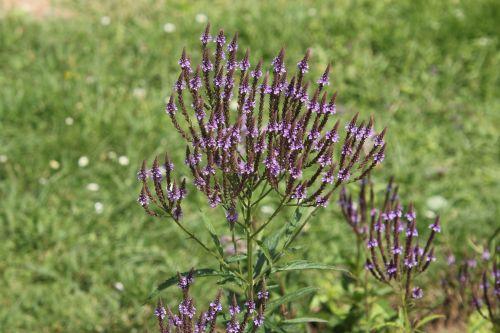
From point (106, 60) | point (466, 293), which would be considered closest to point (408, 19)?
point (106, 60)

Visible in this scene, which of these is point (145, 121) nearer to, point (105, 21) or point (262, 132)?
point (105, 21)

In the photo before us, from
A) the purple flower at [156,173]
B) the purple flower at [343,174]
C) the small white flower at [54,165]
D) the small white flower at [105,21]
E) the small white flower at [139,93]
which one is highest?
the small white flower at [105,21]

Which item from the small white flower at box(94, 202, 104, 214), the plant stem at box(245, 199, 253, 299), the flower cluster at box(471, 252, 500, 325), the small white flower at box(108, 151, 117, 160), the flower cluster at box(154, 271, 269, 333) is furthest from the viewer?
the small white flower at box(108, 151, 117, 160)

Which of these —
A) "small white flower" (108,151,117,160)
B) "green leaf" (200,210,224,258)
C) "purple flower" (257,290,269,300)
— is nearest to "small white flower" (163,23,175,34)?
"small white flower" (108,151,117,160)

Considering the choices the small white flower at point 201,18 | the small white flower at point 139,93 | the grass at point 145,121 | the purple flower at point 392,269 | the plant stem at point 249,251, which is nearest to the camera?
the plant stem at point 249,251

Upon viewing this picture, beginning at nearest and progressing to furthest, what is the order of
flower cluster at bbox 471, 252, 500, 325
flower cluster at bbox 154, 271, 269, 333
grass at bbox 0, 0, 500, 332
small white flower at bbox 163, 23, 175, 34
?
flower cluster at bbox 154, 271, 269, 333 < flower cluster at bbox 471, 252, 500, 325 < grass at bbox 0, 0, 500, 332 < small white flower at bbox 163, 23, 175, 34

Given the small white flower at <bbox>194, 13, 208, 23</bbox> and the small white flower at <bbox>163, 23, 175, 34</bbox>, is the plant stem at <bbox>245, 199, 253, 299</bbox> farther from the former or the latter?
the small white flower at <bbox>194, 13, 208, 23</bbox>

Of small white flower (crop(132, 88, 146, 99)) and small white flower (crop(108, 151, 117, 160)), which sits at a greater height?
small white flower (crop(132, 88, 146, 99))

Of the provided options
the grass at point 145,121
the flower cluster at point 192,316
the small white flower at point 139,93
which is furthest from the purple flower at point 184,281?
the small white flower at point 139,93

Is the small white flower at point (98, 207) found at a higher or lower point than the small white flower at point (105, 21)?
lower

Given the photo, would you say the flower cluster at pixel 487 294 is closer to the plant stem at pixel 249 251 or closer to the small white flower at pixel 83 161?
the plant stem at pixel 249 251

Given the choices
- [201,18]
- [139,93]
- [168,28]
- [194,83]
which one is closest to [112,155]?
[139,93]
